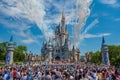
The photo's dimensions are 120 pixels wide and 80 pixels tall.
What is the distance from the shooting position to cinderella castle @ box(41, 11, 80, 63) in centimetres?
14460

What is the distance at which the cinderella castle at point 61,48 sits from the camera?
5693 inches

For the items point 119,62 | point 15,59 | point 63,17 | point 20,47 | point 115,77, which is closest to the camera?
point 115,77

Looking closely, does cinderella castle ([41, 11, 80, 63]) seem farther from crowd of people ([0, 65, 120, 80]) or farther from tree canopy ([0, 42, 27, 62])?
crowd of people ([0, 65, 120, 80])

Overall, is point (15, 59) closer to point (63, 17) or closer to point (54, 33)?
point (54, 33)

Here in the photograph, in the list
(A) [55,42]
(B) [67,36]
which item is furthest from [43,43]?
(B) [67,36]

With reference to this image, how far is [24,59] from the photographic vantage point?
380 ft

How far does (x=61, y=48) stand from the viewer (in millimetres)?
149375

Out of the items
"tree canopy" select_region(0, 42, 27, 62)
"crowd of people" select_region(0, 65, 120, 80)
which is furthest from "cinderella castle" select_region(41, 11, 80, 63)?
"crowd of people" select_region(0, 65, 120, 80)

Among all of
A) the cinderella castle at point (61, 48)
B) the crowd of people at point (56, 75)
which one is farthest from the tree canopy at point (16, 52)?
the crowd of people at point (56, 75)

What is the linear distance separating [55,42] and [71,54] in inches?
724

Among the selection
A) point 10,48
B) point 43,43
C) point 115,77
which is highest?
point 43,43

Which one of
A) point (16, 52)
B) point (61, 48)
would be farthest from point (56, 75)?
point (61, 48)

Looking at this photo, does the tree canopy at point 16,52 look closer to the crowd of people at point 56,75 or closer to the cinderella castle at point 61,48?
the cinderella castle at point 61,48

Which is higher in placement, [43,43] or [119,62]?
[43,43]
